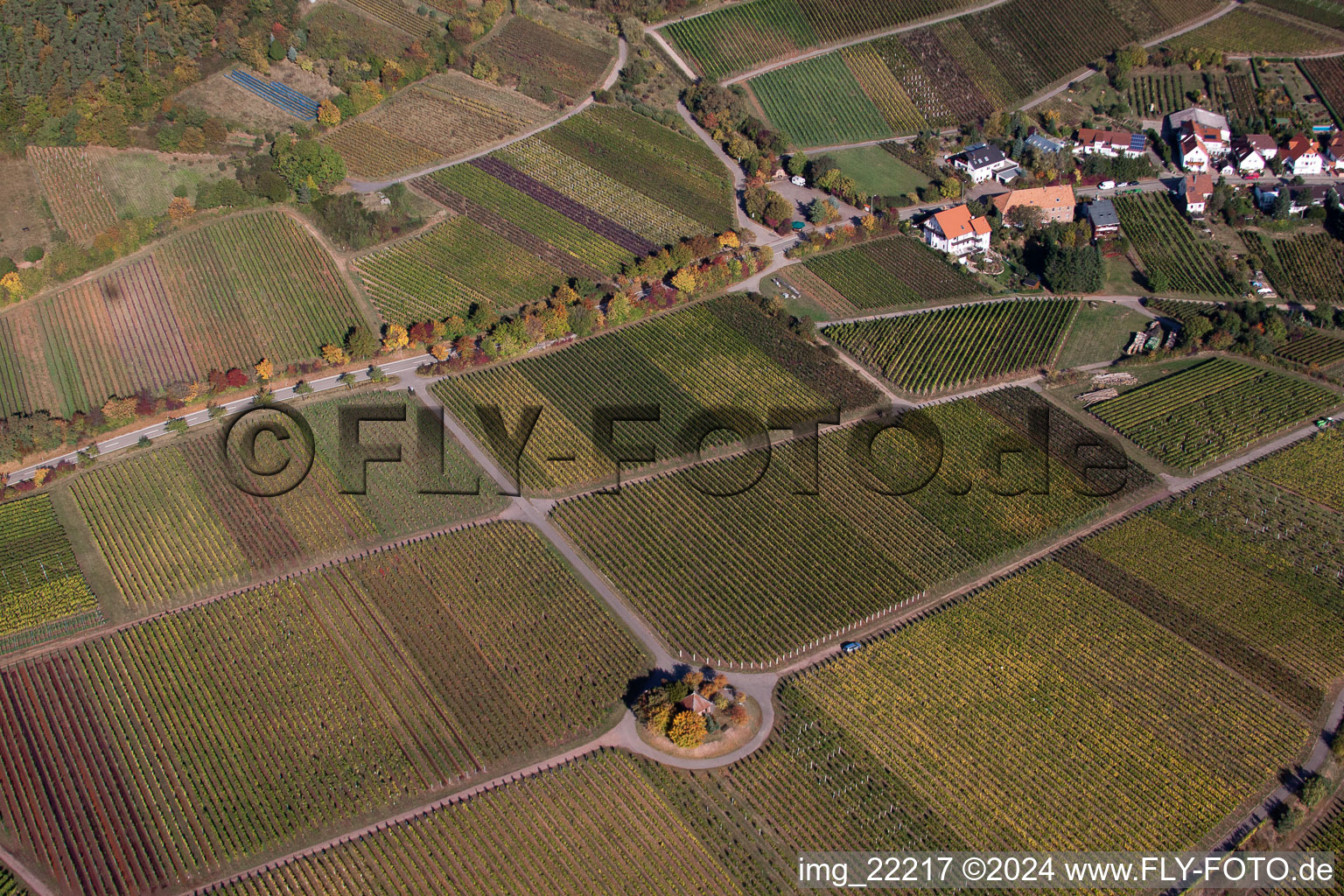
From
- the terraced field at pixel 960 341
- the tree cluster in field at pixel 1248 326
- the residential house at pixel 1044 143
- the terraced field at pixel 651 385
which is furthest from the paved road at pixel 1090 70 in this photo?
the terraced field at pixel 651 385

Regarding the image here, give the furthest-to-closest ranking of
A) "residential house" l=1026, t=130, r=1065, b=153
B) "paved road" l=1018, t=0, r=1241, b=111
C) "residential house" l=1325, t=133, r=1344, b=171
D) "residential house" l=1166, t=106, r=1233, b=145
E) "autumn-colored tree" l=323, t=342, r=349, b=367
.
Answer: "paved road" l=1018, t=0, r=1241, b=111 → "residential house" l=1026, t=130, r=1065, b=153 → "residential house" l=1166, t=106, r=1233, b=145 → "residential house" l=1325, t=133, r=1344, b=171 → "autumn-colored tree" l=323, t=342, r=349, b=367

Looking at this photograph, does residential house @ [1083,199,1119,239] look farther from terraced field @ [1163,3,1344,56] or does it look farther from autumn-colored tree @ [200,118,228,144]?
autumn-colored tree @ [200,118,228,144]

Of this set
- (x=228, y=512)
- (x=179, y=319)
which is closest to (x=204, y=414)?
(x=228, y=512)

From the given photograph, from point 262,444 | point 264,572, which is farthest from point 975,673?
point 262,444

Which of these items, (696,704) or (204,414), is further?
(204,414)

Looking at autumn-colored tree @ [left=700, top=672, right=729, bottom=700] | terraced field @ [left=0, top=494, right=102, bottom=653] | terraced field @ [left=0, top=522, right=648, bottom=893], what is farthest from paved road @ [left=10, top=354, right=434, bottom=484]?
autumn-colored tree @ [left=700, top=672, right=729, bottom=700]

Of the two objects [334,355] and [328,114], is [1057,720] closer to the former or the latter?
[334,355]
